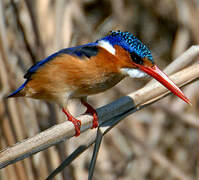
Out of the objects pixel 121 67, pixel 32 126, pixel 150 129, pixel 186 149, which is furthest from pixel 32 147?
pixel 186 149

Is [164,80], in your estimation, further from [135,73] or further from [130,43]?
[130,43]

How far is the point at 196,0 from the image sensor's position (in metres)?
3.15

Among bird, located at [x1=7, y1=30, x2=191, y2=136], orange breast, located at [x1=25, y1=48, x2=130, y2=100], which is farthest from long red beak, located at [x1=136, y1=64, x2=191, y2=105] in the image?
orange breast, located at [x1=25, y1=48, x2=130, y2=100]

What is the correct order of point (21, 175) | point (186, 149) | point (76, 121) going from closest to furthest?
point (76, 121), point (21, 175), point (186, 149)

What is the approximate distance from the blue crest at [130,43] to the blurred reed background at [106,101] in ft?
1.46

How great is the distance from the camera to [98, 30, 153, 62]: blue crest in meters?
1.83

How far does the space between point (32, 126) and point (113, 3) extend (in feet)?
4.79

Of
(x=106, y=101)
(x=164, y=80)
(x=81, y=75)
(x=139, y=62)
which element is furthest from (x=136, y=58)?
(x=106, y=101)

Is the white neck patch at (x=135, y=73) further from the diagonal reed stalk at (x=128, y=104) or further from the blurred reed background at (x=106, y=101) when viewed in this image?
the blurred reed background at (x=106, y=101)

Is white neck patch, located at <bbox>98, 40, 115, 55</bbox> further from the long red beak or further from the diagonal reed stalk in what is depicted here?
the diagonal reed stalk

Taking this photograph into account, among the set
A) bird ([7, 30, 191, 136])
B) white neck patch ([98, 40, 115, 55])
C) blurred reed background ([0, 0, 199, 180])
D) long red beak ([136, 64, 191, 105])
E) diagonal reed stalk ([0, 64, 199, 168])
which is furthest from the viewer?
blurred reed background ([0, 0, 199, 180])

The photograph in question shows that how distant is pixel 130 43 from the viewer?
1.88m

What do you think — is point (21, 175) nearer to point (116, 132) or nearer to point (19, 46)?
point (19, 46)

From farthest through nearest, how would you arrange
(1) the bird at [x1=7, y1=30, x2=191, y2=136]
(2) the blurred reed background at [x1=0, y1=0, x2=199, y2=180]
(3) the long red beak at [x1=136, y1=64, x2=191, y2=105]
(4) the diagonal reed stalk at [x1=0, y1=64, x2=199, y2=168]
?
(2) the blurred reed background at [x1=0, y1=0, x2=199, y2=180], (1) the bird at [x1=7, y1=30, x2=191, y2=136], (3) the long red beak at [x1=136, y1=64, x2=191, y2=105], (4) the diagonal reed stalk at [x1=0, y1=64, x2=199, y2=168]
